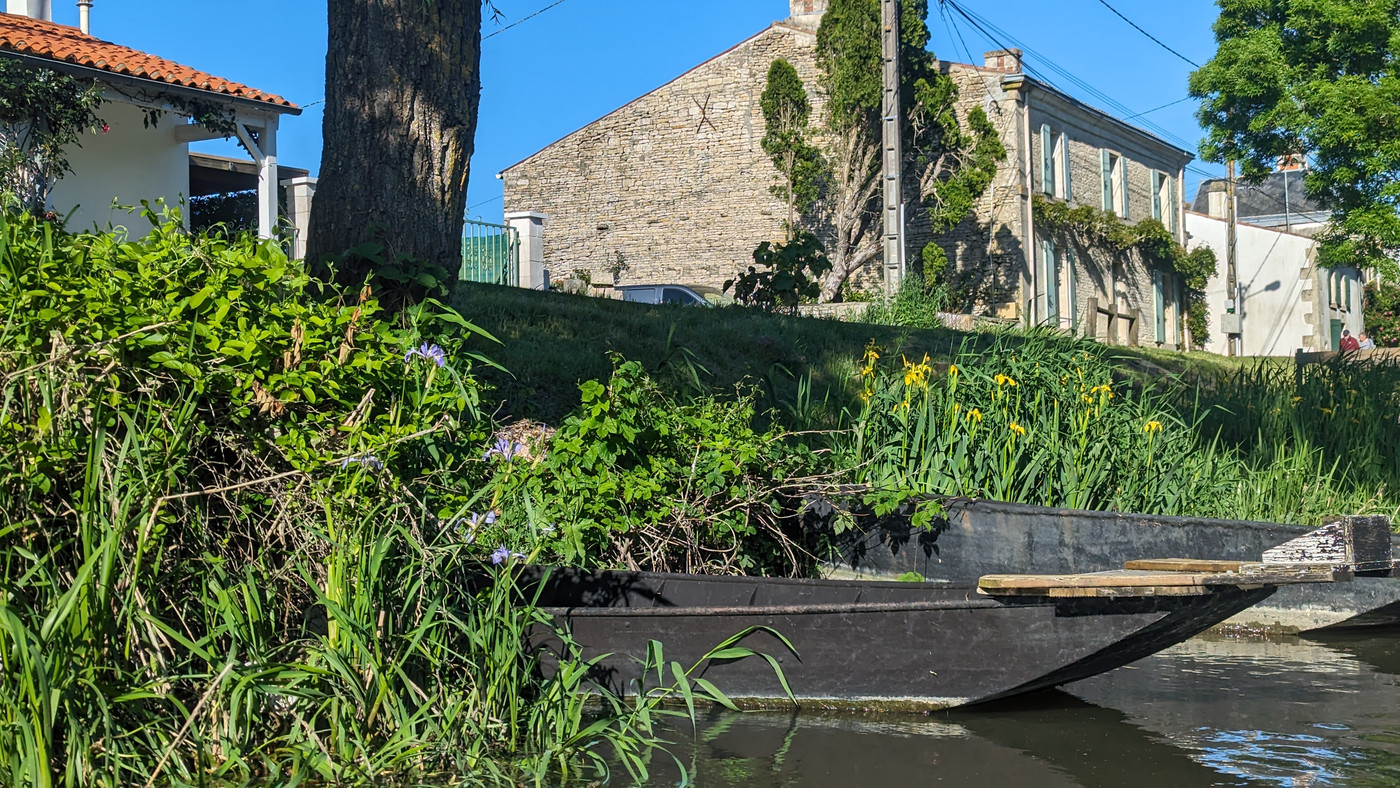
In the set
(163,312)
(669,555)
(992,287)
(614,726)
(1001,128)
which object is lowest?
(614,726)

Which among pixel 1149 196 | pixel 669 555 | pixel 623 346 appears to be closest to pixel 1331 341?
pixel 1149 196

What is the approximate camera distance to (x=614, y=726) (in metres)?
4.41

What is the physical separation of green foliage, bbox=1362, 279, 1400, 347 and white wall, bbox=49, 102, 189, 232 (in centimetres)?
4344

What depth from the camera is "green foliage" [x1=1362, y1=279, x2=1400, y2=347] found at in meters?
47.7

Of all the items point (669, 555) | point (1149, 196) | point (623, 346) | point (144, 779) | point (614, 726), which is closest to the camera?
point (144, 779)

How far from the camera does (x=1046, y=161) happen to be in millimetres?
28453

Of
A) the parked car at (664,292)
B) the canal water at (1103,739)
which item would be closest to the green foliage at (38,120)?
the parked car at (664,292)

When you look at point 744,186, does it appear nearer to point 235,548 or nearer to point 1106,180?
point 1106,180

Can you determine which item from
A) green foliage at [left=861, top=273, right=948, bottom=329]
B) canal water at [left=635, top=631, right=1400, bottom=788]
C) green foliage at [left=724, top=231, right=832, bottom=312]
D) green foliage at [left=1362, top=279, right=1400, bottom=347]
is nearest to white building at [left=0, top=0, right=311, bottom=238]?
green foliage at [left=724, top=231, right=832, bottom=312]

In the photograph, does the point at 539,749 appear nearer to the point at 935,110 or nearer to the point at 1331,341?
the point at 935,110

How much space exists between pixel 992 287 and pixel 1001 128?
3418 millimetres

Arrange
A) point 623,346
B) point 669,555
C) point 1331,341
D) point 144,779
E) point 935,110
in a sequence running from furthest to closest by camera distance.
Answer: point 1331,341 → point 935,110 → point 623,346 → point 669,555 → point 144,779

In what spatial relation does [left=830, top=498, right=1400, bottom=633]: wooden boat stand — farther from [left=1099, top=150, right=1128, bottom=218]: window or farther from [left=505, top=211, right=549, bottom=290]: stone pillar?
[left=1099, top=150, right=1128, bottom=218]: window

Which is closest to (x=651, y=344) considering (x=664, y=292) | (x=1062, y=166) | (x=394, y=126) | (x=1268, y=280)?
(x=394, y=126)
